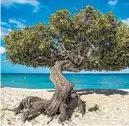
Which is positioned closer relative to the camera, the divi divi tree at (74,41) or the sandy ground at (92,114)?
the sandy ground at (92,114)

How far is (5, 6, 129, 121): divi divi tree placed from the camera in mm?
25406

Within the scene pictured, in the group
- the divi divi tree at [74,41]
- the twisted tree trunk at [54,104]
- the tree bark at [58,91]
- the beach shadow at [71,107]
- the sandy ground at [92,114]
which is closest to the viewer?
the sandy ground at [92,114]

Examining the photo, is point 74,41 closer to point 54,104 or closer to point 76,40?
point 76,40

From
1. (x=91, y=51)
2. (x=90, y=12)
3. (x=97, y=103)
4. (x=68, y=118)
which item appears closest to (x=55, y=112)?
(x=68, y=118)

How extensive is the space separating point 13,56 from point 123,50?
7683mm

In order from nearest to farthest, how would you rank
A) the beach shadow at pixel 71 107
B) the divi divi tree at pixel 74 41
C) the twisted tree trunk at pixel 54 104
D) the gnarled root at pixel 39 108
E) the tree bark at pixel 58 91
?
the gnarled root at pixel 39 108, the twisted tree trunk at pixel 54 104, the tree bark at pixel 58 91, the beach shadow at pixel 71 107, the divi divi tree at pixel 74 41

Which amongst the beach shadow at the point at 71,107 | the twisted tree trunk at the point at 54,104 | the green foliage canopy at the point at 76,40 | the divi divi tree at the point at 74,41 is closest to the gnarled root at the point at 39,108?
the twisted tree trunk at the point at 54,104

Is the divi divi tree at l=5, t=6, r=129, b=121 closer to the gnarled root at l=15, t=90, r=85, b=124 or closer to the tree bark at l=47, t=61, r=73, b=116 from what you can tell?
the tree bark at l=47, t=61, r=73, b=116

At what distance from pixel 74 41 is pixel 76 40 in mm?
354

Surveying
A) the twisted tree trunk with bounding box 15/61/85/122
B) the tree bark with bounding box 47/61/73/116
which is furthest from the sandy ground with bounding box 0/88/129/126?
the tree bark with bounding box 47/61/73/116

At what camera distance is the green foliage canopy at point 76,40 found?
83.4 ft

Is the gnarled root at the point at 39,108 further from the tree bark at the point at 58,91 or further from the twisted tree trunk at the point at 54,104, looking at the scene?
the tree bark at the point at 58,91

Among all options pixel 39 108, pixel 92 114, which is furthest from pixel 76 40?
pixel 39 108

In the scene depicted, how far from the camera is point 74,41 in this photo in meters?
26.0
